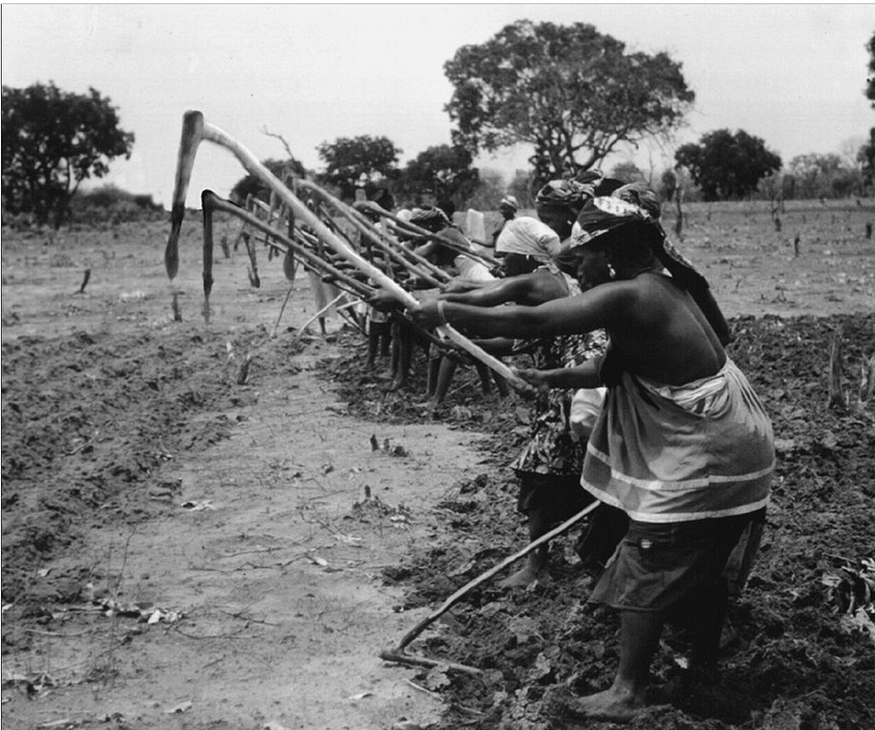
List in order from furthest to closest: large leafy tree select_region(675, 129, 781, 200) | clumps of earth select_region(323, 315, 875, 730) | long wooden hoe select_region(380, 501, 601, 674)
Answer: large leafy tree select_region(675, 129, 781, 200) → long wooden hoe select_region(380, 501, 601, 674) → clumps of earth select_region(323, 315, 875, 730)

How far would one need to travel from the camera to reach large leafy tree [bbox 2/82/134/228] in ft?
117

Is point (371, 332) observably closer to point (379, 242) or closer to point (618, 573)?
point (379, 242)

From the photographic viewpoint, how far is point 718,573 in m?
3.21

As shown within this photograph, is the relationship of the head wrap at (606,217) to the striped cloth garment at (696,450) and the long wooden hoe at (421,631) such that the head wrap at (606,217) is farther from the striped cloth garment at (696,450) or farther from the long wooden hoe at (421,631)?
the long wooden hoe at (421,631)

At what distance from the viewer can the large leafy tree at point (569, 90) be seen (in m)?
32.0

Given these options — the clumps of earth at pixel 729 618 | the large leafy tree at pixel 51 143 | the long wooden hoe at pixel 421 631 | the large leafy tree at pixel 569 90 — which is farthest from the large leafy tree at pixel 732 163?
the long wooden hoe at pixel 421 631

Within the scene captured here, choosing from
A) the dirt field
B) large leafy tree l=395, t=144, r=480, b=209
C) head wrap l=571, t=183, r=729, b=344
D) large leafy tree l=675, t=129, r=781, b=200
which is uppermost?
large leafy tree l=675, t=129, r=781, b=200

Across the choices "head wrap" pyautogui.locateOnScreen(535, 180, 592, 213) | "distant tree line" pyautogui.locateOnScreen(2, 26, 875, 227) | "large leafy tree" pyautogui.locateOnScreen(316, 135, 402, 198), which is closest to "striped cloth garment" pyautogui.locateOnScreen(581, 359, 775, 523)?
"head wrap" pyautogui.locateOnScreen(535, 180, 592, 213)

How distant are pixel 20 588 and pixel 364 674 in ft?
6.29

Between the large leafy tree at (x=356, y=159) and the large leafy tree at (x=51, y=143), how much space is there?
14.1m

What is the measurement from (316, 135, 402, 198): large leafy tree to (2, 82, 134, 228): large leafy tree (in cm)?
1410

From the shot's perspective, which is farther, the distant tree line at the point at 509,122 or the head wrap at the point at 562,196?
the distant tree line at the point at 509,122

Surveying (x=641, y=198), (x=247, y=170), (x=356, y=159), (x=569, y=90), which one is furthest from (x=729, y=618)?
(x=569, y=90)

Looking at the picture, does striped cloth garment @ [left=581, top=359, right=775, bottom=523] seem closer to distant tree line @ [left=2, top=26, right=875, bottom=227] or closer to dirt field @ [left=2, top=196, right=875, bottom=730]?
dirt field @ [left=2, top=196, right=875, bottom=730]
